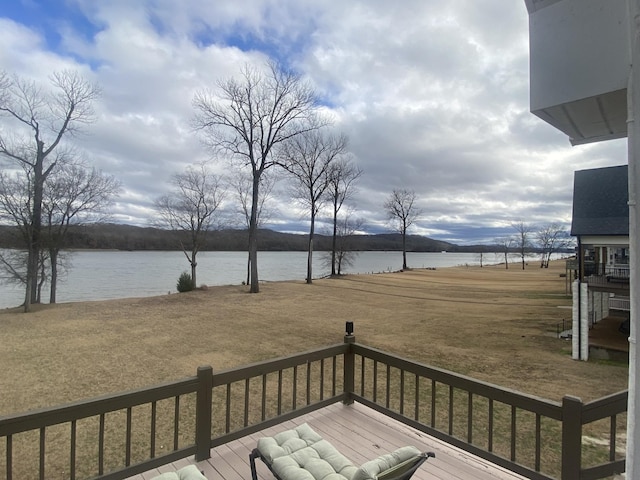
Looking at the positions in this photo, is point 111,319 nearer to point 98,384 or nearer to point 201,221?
point 98,384

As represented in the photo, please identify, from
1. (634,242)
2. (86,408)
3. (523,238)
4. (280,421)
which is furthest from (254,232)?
(523,238)

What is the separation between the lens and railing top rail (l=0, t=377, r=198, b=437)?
2021 mm

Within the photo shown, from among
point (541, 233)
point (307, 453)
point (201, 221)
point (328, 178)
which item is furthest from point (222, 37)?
point (541, 233)

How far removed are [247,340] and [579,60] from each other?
811cm

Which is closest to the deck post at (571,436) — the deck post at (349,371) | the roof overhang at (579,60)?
the roof overhang at (579,60)

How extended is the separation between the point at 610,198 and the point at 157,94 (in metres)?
15.4

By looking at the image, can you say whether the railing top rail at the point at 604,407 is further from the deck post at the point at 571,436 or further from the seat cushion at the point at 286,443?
the seat cushion at the point at 286,443

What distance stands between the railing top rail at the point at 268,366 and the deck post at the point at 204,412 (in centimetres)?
7

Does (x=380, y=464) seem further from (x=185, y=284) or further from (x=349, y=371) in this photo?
(x=185, y=284)

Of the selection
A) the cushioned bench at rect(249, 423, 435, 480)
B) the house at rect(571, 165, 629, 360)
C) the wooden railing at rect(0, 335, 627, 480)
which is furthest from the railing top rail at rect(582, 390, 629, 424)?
the house at rect(571, 165, 629, 360)

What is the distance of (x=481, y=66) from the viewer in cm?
770

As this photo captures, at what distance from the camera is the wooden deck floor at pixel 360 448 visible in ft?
8.95

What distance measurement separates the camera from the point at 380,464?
2119 millimetres

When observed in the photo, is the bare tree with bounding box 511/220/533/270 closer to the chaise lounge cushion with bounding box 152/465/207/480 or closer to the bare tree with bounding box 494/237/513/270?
the bare tree with bounding box 494/237/513/270
